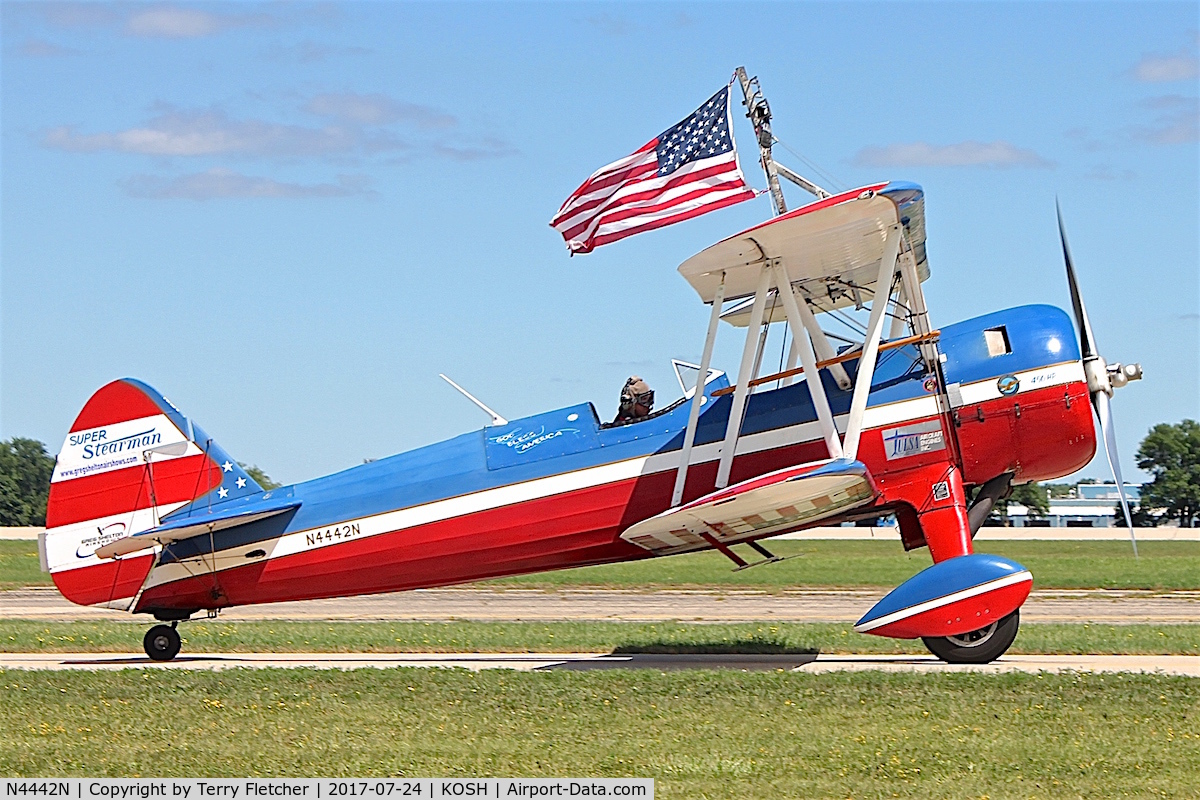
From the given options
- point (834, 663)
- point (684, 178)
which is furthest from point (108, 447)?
point (834, 663)

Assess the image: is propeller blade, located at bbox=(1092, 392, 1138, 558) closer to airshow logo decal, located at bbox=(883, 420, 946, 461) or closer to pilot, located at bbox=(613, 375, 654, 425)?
airshow logo decal, located at bbox=(883, 420, 946, 461)

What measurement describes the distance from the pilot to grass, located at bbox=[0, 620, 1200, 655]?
2872mm

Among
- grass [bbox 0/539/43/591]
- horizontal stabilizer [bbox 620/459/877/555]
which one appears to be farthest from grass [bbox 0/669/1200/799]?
grass [bbox 0/539/43/591]

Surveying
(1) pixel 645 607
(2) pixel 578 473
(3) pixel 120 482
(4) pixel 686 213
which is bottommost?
(1) pixel 645 607

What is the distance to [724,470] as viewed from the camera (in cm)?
1277

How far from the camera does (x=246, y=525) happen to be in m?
14.0

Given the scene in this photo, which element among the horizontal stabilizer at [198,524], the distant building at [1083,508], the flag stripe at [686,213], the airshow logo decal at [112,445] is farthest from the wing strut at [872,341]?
the distant building at [1083,508]

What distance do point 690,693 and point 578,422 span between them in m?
3.63

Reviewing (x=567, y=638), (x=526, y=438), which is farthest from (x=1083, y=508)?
(x=526, y=438)

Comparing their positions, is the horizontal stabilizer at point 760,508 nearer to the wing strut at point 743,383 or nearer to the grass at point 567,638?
the wing strut at point 743,383

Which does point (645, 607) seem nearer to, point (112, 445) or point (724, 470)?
point (724, 470)

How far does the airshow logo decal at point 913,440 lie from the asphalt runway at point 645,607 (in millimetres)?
7145

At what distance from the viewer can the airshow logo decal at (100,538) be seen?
14.2m

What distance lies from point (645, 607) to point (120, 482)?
10.5 meters
